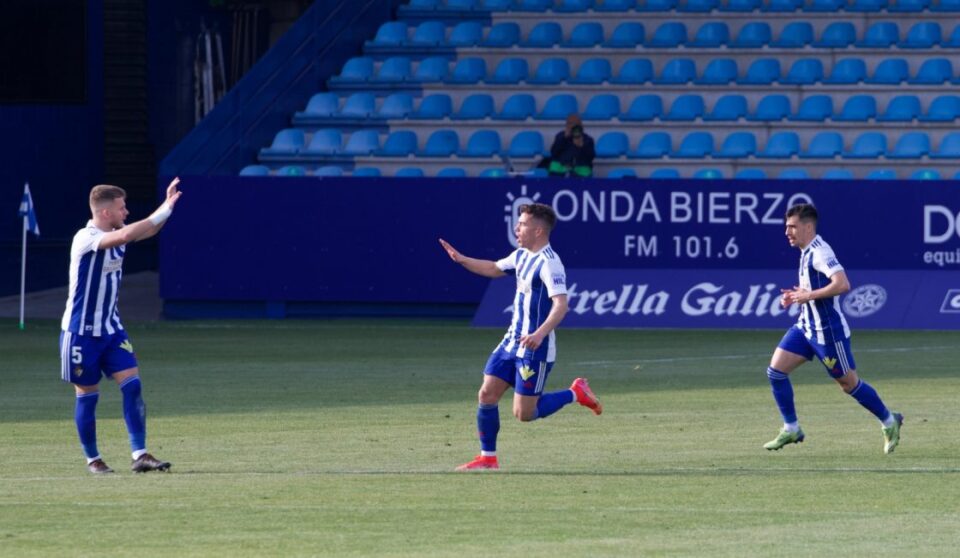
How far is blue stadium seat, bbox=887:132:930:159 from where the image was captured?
29.0 m

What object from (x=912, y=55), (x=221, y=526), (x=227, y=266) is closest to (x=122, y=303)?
(x=227, y=266)

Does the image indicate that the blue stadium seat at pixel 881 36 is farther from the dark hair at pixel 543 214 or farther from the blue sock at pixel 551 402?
the dark hair at pixel 543 214

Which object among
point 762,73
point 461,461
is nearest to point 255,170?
point 762,73

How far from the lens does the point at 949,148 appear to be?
94.7 feet

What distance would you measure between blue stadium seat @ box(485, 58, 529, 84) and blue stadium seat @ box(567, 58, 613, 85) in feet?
2.87

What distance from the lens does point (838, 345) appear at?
12.7m

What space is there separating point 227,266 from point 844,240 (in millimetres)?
8965

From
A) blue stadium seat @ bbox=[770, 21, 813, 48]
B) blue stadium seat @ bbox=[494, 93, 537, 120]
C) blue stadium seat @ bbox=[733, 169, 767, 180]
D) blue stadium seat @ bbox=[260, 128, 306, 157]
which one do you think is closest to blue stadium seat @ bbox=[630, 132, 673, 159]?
blue stadium seat @ bbox=[733, 169, 767, 180]

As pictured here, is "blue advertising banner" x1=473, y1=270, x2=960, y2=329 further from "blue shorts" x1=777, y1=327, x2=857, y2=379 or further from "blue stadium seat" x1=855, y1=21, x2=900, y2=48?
"blue shorts" x1=777, y1=327, x2=857, y2=379

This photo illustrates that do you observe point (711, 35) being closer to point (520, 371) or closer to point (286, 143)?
point (286, 143)

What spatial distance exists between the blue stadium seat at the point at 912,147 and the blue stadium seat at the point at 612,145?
4165mm

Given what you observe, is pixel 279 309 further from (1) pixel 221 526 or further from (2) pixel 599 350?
(1) pixel 221 526

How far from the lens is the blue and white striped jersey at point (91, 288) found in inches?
442

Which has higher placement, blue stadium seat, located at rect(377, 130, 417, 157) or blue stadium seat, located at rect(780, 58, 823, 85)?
blue stadium seat, located at rect(780, 58, 823, 85)
